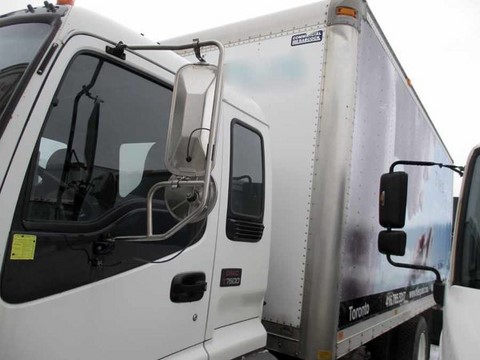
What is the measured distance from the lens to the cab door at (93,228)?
1608 mm

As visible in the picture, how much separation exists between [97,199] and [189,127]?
51cm

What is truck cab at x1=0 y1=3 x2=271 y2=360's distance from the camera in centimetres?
161

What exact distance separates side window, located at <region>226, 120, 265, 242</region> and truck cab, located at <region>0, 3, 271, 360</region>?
231 mm

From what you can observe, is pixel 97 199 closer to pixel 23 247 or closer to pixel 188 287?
pixel 23 247

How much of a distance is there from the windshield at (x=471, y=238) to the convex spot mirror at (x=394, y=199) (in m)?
0.37

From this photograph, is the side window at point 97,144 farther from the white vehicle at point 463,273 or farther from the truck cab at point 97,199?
the white vehicle at point 463,273

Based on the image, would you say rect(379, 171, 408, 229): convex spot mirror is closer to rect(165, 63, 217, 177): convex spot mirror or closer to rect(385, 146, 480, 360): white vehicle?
rect(385, 146, 480, 360): white vehicle

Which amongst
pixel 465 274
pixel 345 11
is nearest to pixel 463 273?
pixel 465 274

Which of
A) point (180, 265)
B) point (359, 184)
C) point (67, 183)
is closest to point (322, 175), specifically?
point (359, 184)

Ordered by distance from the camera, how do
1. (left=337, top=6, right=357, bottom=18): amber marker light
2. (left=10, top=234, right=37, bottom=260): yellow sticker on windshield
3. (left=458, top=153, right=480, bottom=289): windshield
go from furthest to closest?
(left=337, top=6, right=357, bottom=18): amber marker light, (left=458, top=153, right=480, bottom=289): windshield, (left=10, top=234, right=37, bottom=260): yellow sticker on windshield

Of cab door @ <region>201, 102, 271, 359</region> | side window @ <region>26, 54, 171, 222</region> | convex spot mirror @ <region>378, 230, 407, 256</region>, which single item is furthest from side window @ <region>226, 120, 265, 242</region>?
convex spot mirror @ <region>378, 230, 407, 256</region>

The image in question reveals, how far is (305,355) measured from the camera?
3070 mm

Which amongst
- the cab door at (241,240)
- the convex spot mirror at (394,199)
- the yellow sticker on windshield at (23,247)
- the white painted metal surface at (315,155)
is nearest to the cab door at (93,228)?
the yellow sticker on windshield at (23,247)

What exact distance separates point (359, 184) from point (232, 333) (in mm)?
1532
